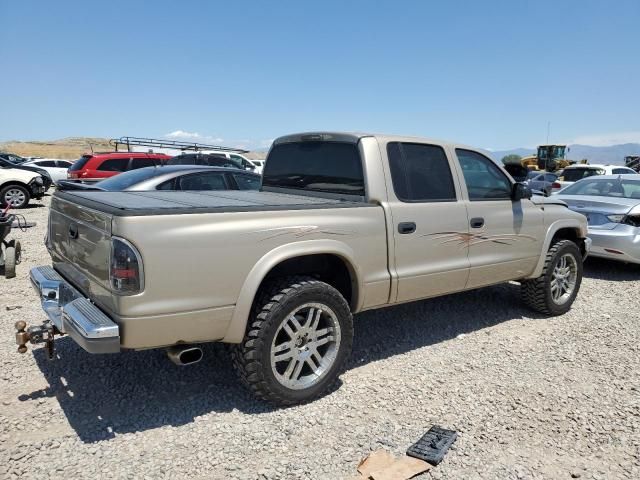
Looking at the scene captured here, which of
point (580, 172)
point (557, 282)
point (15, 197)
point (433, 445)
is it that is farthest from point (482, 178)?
point (580, 172)

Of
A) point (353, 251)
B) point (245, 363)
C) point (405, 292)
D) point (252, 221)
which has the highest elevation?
point (252, 221)

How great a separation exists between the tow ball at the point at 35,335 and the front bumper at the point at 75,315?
0.25 ft

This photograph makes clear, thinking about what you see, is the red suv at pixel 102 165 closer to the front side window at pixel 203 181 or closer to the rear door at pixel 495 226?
the front side window at pixel 203 181

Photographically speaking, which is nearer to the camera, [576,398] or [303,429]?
[303,429]

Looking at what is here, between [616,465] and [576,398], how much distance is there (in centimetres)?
81

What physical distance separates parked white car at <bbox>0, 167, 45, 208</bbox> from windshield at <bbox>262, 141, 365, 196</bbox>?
12.1 meters

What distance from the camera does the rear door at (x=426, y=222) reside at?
390 centimetres

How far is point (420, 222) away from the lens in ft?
13.1

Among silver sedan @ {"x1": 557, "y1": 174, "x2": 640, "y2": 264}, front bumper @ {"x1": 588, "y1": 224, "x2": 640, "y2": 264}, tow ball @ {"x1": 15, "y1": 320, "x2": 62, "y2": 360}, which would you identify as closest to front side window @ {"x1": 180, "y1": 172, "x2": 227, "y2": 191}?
tow ball @ {"x1": 15, "y1": 320, "x2": 62, "y2": 360}

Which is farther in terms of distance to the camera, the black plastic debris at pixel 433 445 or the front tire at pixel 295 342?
the front tire at pixel 295 342

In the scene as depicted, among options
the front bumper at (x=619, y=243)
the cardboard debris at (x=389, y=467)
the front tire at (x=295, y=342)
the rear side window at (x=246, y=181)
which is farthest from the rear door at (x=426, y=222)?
the rear side window at (x=246, y=181)

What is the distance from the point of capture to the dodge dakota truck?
9.07 feet

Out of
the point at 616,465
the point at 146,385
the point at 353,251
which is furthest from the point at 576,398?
the point at 146,385

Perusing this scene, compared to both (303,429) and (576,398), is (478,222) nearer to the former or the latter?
(576,398)
